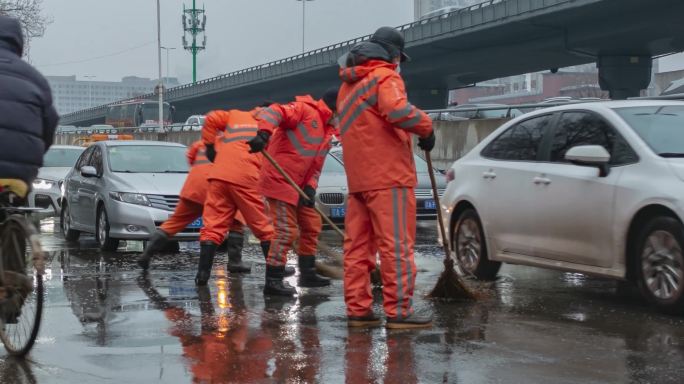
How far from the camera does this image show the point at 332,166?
17453 mm

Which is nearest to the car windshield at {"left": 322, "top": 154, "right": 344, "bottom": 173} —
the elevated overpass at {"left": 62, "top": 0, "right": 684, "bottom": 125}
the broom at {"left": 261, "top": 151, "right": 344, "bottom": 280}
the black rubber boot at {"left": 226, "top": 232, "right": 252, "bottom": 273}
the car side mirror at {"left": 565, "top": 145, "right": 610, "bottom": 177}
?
the broom at {"left": 261, "top": 151, "right": 344, "bottom": 280}

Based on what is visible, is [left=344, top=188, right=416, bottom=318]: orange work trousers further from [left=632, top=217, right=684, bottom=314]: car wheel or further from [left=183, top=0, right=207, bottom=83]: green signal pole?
[left=183, top=0, right=207, bottom=83]: green signal pole

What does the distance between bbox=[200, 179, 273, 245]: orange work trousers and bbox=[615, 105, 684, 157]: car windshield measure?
3.11 metres

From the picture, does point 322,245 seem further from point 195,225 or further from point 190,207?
point 195,225

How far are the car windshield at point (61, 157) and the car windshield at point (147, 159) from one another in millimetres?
6539

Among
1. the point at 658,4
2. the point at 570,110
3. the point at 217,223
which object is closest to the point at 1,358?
the point at 217,223

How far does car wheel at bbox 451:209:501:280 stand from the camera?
966 centimetres

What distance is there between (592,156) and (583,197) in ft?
1.14

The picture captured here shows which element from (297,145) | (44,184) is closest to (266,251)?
(297,145)

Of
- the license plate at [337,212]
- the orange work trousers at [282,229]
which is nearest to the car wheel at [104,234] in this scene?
the license plate at [337,212]

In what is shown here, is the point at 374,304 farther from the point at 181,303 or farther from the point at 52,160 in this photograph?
the point at 52,160

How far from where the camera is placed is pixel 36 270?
241 inches

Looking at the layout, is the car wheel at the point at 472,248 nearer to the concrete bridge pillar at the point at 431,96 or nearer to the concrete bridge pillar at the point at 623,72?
the concrete bridge pillar at the point at 623,72

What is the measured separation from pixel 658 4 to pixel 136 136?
77.5 ft
